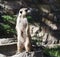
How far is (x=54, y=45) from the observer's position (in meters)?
7.20

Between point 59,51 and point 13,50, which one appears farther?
point 59,51

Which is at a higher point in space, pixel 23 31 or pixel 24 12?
pixel 24 12

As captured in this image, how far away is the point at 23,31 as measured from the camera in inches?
212

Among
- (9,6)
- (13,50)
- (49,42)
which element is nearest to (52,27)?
(49,42)

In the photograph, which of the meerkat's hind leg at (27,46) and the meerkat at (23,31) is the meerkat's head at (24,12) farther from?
the meerkat's hind leg at (27,46)

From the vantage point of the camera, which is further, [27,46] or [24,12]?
[27,46]

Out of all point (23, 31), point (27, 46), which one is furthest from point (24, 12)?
point (27, 46)

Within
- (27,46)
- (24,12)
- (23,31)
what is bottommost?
(27,46)

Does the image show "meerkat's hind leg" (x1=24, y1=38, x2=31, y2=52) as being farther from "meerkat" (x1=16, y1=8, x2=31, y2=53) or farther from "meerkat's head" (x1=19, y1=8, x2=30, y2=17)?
"meerkat's head" (x1=19, y1=8, x2=30, y2=17)

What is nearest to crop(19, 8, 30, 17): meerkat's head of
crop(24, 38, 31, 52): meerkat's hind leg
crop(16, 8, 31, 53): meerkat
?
crop(16, 8, 31, 53): meerkat

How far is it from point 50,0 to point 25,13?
13.4 ft

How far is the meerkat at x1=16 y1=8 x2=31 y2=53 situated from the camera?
5320mm

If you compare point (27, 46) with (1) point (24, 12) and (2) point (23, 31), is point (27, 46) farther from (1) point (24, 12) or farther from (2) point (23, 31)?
(1) point (24, 12)

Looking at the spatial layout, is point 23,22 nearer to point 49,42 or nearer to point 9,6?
point 49,42
